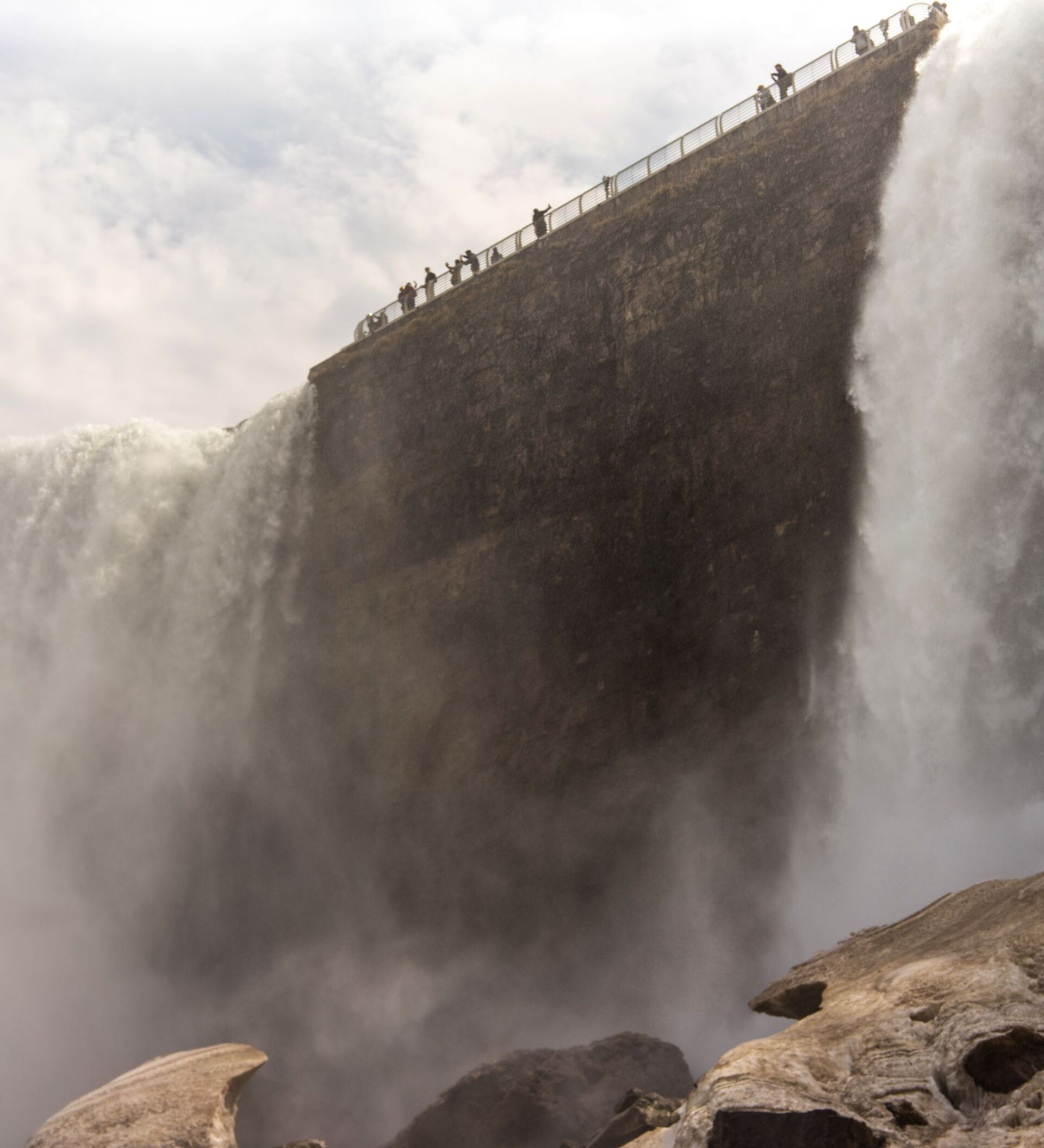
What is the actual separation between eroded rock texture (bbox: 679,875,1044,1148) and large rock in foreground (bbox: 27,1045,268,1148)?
14.7 ft

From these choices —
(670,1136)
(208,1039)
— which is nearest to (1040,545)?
(670,1136)

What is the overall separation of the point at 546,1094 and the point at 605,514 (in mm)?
9106

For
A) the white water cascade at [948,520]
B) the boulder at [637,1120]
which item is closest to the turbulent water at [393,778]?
the white water cascade at [948,520]

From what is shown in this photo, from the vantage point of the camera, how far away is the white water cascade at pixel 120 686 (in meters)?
24.9

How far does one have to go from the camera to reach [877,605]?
16000mm

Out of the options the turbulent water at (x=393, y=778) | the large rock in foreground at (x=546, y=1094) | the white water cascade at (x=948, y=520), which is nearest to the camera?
the large rock in foreground at (x=546, y=1094)

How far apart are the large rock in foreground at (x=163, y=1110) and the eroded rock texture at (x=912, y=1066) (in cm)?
447

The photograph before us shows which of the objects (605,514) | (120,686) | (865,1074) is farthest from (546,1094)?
(120,686)

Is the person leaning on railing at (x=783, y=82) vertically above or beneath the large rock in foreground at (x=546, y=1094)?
above

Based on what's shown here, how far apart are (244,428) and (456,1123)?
1773cm

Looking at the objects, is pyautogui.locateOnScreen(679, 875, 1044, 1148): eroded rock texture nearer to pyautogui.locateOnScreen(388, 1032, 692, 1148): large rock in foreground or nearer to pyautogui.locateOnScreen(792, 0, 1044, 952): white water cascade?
pyautogui.locateOnScreen(388, 1032, 692, 1148): large rock in foreground

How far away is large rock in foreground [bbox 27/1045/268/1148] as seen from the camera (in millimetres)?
10969

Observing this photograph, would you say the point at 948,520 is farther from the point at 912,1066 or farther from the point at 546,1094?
the point at 912,1066

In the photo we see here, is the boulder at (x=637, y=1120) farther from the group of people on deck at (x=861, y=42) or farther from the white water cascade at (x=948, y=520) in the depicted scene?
the group of people on deck at (x=861, y=42)
